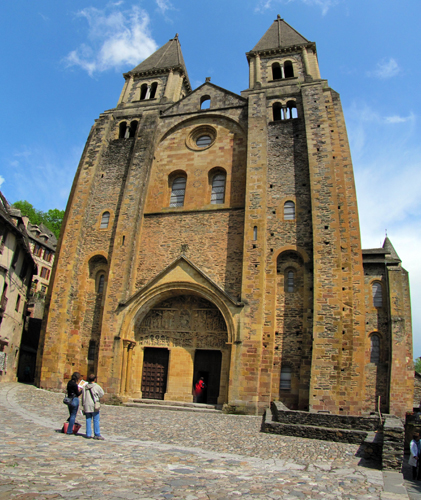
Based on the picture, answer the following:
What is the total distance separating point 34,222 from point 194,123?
2937 cm

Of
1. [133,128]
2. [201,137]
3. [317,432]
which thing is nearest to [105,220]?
[133,128]

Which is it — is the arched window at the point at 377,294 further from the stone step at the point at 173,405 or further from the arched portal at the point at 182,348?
the stone step at the point at 173,405

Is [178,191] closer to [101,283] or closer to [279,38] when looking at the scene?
[101,283]

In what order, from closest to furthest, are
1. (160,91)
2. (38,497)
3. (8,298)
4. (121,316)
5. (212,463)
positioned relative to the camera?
(38,497), (212,463), (121,316), (8,298), (160,91)

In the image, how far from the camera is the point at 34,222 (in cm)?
4438

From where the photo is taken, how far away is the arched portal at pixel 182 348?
680 inches

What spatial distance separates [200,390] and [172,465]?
437 inches

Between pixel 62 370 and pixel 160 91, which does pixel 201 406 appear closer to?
pixel 62 370

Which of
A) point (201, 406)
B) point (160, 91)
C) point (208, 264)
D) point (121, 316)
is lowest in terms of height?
point (201, 406)

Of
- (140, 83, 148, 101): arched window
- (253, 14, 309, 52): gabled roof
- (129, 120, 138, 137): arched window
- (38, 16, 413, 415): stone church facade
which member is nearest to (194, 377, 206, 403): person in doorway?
(38, 16, 413, 415): stone church facade

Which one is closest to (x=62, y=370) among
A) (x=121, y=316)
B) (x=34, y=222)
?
(x=121, y=316)

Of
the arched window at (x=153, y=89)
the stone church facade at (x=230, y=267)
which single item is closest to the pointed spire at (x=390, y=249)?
the stone church facade at (x=230, y=267)

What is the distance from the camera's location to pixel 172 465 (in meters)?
6.29

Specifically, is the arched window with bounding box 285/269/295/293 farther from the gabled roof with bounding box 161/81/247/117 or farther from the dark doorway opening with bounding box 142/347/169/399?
the gabled roof with bounding box 161/81/247/117
